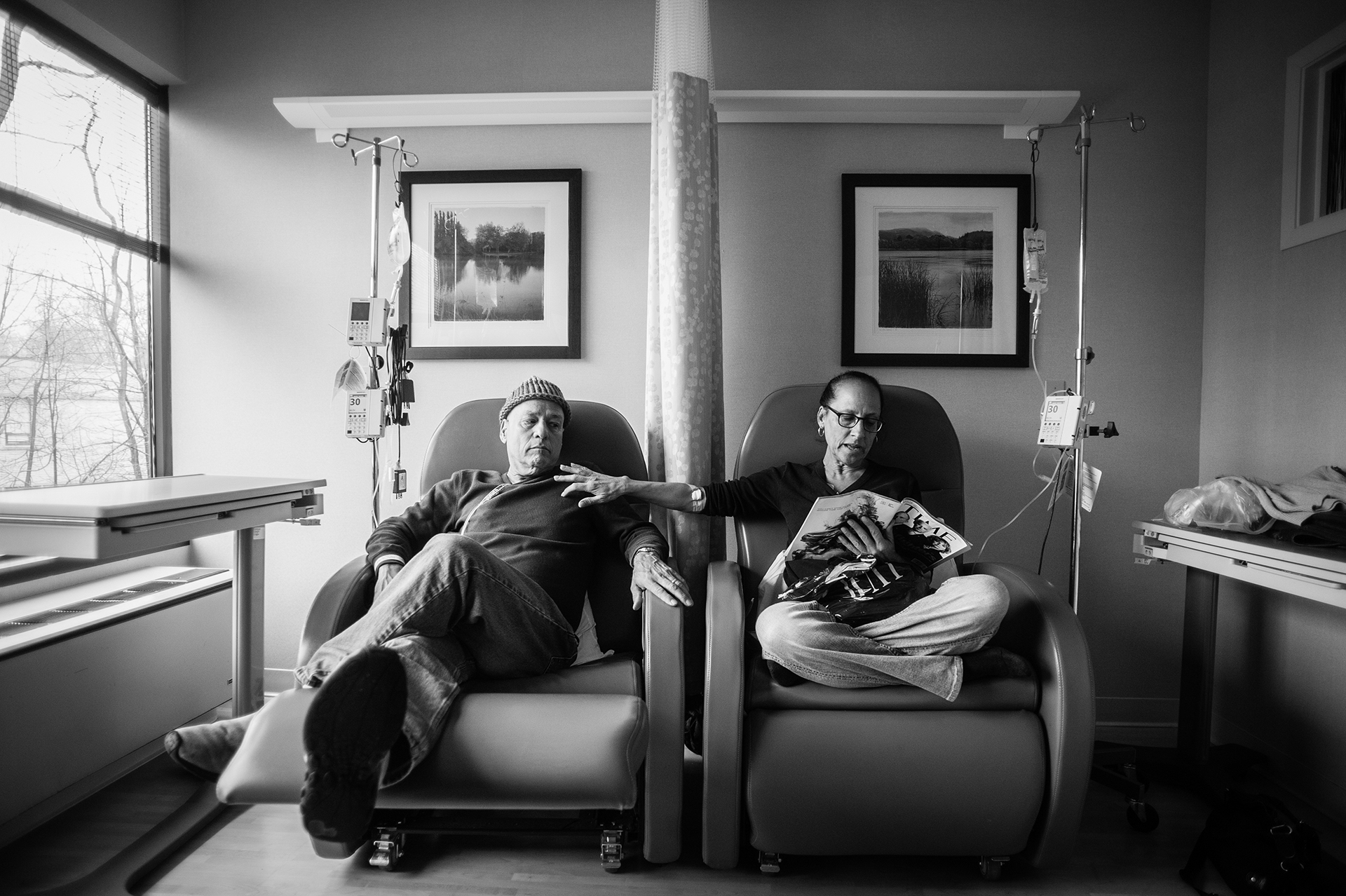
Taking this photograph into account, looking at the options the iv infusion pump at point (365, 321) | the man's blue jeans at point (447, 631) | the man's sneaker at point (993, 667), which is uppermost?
the iv infusion pump at point (365, 321)

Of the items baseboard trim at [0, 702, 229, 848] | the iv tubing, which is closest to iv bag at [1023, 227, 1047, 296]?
the iv tubing

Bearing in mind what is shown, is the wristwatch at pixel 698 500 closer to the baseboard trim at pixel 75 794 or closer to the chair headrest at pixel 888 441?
the chair headrest at pixel 888 441

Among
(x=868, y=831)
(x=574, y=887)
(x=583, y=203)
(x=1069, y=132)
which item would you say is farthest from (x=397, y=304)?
(x=1069, y=132)

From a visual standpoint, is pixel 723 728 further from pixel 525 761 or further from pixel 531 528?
pixel 531 528

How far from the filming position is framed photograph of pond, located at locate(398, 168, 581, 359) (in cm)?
248

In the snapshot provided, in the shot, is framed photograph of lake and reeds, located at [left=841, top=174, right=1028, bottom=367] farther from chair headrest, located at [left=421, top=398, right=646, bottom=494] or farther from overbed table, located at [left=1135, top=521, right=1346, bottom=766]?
chair headrest, located at [left=421, top=398, right=646, bottom=494]

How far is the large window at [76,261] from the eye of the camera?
2.08 metres

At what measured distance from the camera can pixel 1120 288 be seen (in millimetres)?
2428

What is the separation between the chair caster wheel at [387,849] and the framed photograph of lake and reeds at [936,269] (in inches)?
73.0

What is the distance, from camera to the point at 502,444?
2.05 metres

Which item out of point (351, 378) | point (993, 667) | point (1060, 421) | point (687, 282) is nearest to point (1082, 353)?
point (1060, 421)

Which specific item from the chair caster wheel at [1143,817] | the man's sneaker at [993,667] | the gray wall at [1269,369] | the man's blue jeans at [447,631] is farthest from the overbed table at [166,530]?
the gray wall at [1269,369]

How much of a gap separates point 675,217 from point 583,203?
0.49 metres

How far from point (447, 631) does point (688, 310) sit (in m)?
1.13
